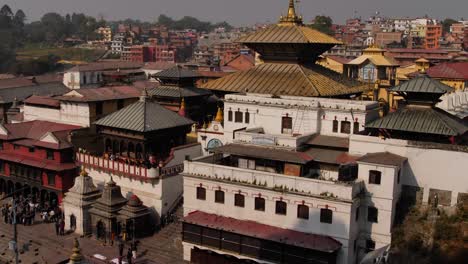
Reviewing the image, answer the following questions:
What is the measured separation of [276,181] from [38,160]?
22.0m

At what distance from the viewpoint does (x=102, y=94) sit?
1848 inches

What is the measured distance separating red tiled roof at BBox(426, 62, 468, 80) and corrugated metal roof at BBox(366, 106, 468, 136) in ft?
105

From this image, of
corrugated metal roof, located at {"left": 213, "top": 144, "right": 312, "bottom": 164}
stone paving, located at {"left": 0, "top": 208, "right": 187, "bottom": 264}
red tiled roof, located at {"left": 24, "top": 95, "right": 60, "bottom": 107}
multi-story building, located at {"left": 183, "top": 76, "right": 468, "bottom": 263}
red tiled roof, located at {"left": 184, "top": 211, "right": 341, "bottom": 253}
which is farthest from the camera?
red tiled roof, located at {"left": 24, "top": 95, "right": 60, "bottom": 107}

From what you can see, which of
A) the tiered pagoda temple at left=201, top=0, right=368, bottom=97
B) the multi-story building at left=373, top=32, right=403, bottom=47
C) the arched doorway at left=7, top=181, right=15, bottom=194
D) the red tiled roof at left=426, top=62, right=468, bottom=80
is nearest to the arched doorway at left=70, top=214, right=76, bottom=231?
the arched doorway at left=7, top=181, right=15, bottom=194

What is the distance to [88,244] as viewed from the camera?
113 feet

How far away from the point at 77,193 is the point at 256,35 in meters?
17.8


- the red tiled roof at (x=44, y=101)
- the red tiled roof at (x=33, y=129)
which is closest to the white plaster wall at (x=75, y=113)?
the red tiled roof at (x=33, y=129)

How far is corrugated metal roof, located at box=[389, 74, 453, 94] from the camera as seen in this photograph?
30.5 meters

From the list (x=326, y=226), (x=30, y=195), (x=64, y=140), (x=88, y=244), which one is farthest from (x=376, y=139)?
(x=30, y=195)

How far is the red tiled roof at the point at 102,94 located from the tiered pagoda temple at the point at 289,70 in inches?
383

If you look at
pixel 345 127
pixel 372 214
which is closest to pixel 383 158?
pixel 372 214

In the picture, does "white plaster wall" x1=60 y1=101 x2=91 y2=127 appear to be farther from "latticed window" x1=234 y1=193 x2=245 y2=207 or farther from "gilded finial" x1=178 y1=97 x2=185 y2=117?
"latticed window" x1=234 y1=193 x2=245 y2=207

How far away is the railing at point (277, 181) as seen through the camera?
2733 centimetres

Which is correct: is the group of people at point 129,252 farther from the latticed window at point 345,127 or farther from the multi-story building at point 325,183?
the latticed window at point 345,127
